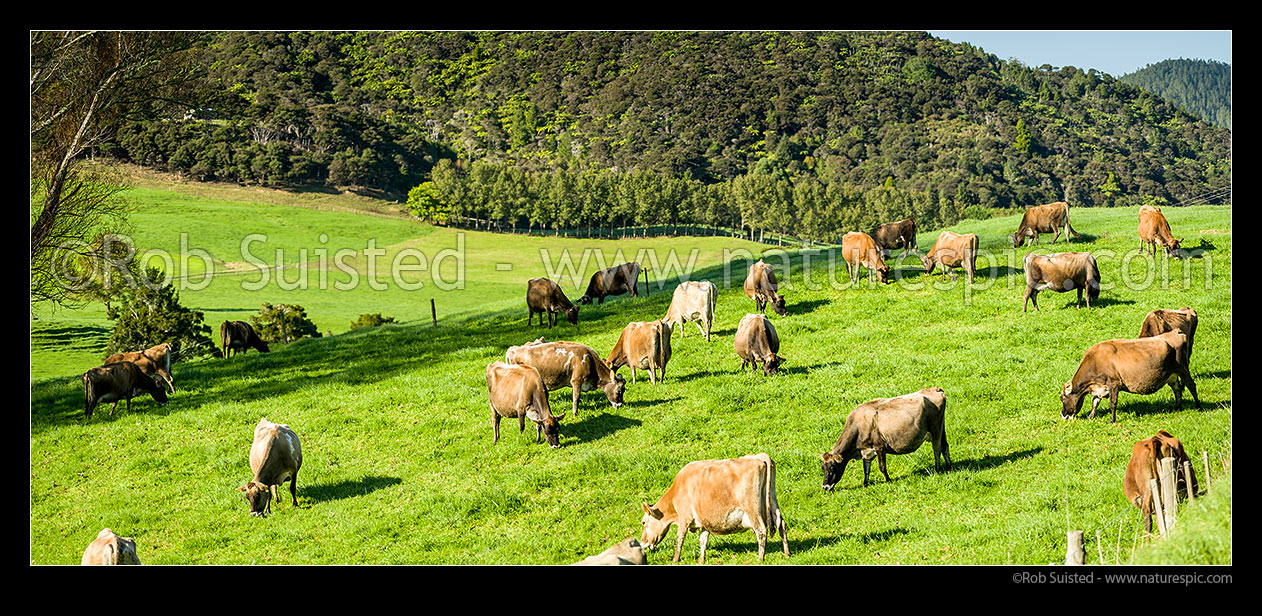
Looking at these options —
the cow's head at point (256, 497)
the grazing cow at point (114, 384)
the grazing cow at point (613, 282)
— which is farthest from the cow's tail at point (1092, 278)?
the grazing cow at point (114, 384)

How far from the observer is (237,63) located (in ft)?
590

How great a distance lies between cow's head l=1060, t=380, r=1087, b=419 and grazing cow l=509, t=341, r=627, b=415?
9.77m

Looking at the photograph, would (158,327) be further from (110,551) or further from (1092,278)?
(1092,278)

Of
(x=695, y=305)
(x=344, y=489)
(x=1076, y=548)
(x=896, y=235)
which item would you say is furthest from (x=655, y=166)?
(x=1076, y=548)

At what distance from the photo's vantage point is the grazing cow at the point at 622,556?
11352 millimetres

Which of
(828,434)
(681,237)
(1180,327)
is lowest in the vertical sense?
(828,434)

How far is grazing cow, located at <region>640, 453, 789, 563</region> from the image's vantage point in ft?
42.8

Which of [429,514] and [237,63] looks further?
[237,63]

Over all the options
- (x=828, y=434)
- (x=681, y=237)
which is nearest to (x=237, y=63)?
(x=681, y=237)

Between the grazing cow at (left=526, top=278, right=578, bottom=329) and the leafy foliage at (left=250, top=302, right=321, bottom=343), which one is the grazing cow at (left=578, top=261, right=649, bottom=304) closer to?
the grazing cow at (left=526, top=278, right=578, bottom=329)

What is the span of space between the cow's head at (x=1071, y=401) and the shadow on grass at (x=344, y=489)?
551 inches

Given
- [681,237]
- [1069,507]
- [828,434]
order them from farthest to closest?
[681,237] → [828,434] → [1069,507]
